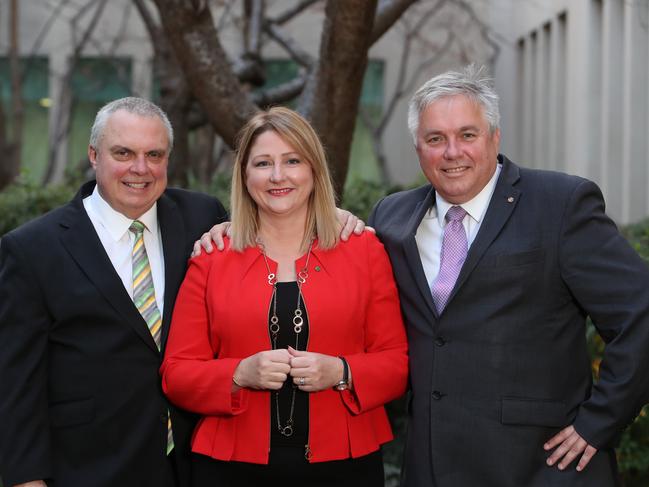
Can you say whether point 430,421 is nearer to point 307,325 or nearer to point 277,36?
point 307,325

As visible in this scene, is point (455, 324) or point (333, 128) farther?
point (333, 128)

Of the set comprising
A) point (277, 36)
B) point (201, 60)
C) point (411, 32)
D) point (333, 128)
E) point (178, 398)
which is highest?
point (411, 32)

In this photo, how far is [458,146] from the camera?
Result: 3.93 metres

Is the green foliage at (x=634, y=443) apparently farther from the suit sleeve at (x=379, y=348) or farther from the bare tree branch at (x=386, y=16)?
the bare tree branch at (x=386, y=16)

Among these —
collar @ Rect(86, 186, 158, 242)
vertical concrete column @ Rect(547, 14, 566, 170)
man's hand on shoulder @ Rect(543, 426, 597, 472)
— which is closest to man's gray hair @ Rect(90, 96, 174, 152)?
collar @ Rect(86, 186, 158, 242)

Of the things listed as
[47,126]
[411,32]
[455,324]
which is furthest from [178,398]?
[47,126]

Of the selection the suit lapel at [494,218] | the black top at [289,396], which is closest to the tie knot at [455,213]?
the suit lapel at [494,218]

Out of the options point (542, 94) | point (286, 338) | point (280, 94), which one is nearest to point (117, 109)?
point (286, 338)

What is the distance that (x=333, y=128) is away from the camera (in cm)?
695

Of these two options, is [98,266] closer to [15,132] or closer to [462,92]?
[462,92]

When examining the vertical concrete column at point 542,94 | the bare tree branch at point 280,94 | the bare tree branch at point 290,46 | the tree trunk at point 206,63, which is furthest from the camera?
the vertical concrete column at point 542,94

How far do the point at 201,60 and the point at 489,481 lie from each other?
13.3ft

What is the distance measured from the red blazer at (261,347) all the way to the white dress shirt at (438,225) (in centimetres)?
22

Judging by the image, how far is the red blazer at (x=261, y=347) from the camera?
13.1 feet
